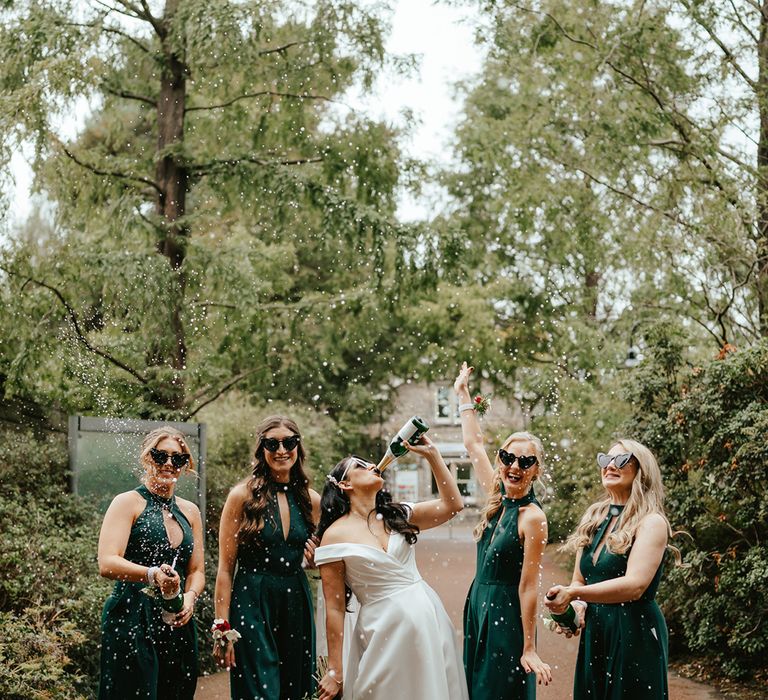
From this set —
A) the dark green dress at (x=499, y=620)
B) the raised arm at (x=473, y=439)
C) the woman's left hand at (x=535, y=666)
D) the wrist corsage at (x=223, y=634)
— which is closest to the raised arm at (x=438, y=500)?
the dark green dress at (x=499, y=620)

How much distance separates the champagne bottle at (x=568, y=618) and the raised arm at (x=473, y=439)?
101 centimetres

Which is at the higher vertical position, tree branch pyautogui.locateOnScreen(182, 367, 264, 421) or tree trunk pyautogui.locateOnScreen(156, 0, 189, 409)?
tree trunk pyautogui.locateOnScreen(156, 0, 189, 409)

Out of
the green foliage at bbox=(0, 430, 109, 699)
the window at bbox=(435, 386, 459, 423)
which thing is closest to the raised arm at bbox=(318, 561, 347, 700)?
the green foliage at bbox=(0, 430, 109, 699)

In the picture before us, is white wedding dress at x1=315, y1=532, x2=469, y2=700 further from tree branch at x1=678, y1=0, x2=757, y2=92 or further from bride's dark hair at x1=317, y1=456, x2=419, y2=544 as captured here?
tree branch at x1=678, y1=0, x2=757, y2=92

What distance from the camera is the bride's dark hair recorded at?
4598 millimetres

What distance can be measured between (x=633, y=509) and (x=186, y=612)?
91.1 inches

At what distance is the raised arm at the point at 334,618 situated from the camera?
4410mm

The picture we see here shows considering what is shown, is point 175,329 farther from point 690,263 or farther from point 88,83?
point 690,263

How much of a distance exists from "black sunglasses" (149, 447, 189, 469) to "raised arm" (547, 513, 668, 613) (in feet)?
6.81

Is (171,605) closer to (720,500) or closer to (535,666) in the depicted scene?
(535,666)

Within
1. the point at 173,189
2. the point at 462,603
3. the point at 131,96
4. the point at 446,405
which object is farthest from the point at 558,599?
the point at 446,405

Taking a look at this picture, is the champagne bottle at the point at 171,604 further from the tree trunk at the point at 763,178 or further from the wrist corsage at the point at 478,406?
the tree trunk at the point at 763,178

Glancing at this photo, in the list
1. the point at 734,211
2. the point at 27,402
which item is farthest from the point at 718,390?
the point at 27,402

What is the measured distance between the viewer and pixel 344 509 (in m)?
4.64
